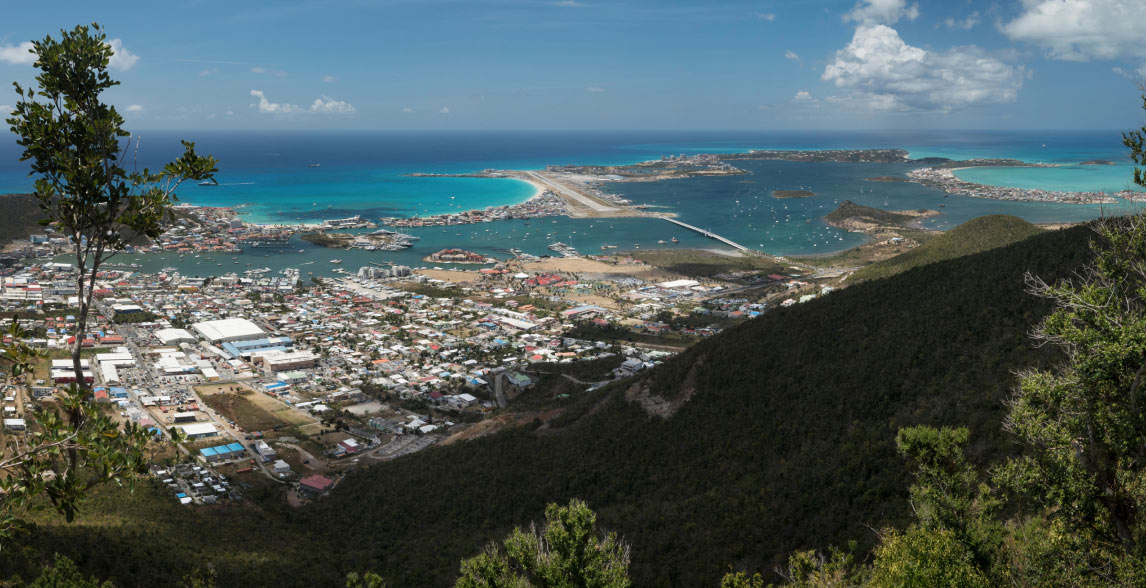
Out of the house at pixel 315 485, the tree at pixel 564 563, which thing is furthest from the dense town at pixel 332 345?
the tree at pixel 564 563

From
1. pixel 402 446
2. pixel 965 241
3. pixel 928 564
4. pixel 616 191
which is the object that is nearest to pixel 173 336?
pixel 402 446

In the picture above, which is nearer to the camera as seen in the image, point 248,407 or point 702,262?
point 248,407

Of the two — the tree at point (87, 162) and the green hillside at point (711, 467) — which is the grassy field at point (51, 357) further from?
the tree at point (87, 162)

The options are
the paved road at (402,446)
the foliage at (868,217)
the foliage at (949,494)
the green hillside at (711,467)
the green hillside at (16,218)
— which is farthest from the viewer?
the foliage at (868,217)

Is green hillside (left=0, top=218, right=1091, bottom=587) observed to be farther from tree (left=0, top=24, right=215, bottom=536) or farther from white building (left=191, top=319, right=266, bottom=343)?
white building (left=191, top=319, right=266, bottom=343)

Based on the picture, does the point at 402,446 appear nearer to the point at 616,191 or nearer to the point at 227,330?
the point at 227,330

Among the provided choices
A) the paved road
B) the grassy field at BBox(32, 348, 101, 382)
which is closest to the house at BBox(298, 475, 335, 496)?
the paved road
